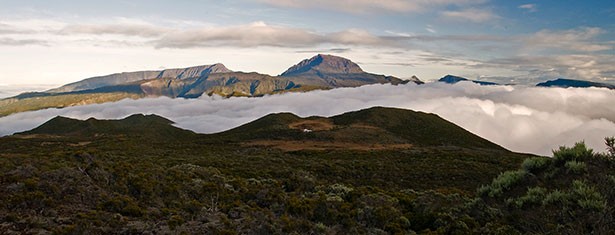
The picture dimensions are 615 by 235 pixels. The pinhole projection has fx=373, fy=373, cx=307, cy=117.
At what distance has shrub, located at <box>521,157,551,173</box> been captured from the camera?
14008 mm

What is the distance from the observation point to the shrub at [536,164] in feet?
46.0

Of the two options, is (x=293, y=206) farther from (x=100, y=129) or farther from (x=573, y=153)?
(x=100, y=129)

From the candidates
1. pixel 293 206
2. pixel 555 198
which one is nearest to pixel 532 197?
pixel 555 198

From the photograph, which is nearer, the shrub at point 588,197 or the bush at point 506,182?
the shrub at point 588,197

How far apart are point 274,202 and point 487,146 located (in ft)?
339

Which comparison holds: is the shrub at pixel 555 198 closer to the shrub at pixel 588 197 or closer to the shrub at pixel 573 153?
the shrub at pixel 588 197

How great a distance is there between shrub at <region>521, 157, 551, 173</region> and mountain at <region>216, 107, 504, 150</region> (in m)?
78.0

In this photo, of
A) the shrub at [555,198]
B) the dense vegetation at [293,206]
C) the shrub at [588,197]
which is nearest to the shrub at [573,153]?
the dense vegetation at [293,206]

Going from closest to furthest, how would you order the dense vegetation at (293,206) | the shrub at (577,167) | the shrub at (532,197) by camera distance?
the dense vegetation at (293,206) < the shrub at (532,197) < the shrub at (577,167)

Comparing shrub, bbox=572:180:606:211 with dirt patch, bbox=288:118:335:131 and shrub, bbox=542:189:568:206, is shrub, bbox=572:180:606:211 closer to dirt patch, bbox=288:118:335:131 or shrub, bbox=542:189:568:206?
shrub, bbox=542:189:568:206

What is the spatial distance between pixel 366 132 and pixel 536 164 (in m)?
95.5

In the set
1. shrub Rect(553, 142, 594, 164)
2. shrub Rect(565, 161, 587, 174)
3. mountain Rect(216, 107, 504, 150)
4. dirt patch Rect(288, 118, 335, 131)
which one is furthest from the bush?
dirt patch Rect(288, 118, 335, 131)

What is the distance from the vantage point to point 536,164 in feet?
46.2

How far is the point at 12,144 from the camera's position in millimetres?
94500
